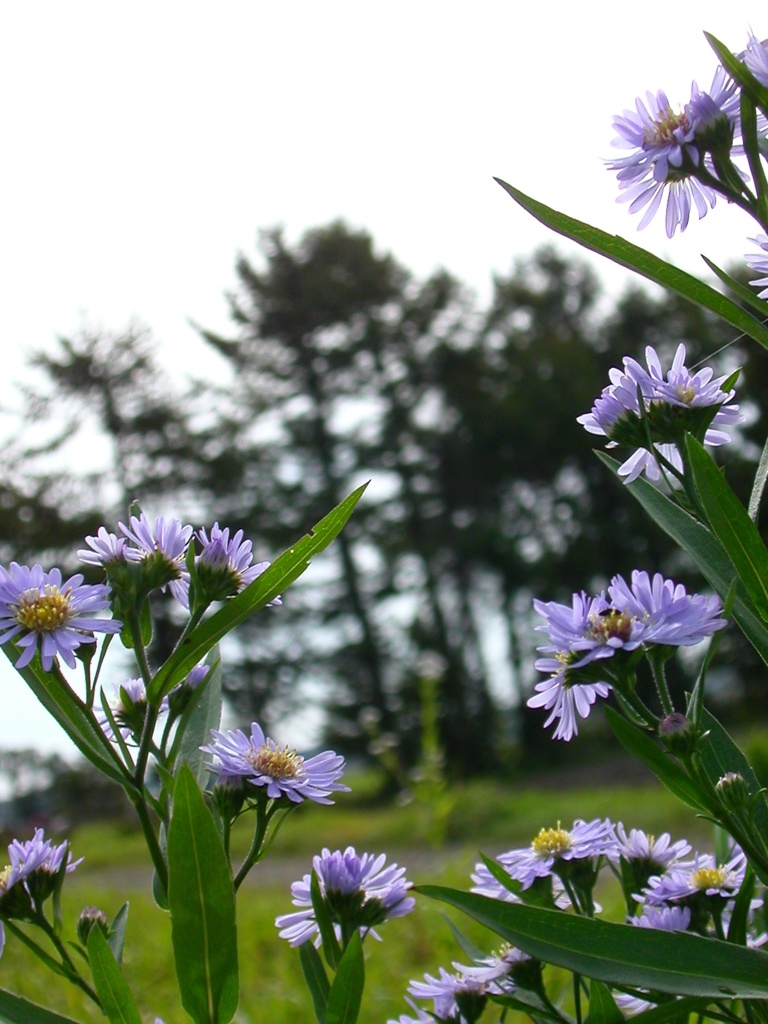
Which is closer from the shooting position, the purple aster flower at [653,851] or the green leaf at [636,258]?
the green leaf at [636,258]

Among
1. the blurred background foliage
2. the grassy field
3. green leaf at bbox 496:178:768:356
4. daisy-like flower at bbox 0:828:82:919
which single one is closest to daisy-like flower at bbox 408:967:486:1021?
daisy-like flower at bbox 0:828:82:919

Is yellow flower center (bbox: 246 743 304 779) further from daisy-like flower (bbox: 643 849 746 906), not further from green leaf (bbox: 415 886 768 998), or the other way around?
daisy-like flower (bbox: 643 849 746 906)

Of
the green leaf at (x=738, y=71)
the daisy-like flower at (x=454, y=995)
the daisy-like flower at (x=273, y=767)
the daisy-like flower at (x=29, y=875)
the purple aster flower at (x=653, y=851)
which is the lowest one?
the daisy-like flower at (x=454, y=995)

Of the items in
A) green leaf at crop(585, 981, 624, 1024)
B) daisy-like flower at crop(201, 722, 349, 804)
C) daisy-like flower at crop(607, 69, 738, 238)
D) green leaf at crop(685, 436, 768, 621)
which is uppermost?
daisy-like flower at crop(607, 69, 738, 238)

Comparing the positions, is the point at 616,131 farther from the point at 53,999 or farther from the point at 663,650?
the point at 53,999

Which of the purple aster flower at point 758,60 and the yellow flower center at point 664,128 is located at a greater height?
the yellow flower center at point 664,128

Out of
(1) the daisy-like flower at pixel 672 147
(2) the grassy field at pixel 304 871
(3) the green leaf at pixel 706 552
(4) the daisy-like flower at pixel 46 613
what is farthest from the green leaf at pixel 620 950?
(2) the grassy field at pixel 304 871

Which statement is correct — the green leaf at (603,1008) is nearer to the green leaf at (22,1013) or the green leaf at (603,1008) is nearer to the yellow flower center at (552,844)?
the yellow flower center at (552,844)
